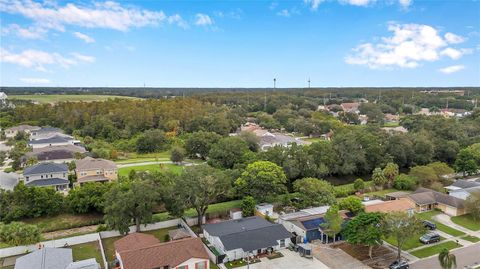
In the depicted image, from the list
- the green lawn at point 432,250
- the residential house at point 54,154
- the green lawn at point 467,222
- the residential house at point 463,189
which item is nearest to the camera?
the green lawn at point 432,250

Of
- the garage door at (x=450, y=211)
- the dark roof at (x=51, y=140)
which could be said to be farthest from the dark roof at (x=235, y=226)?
the dark roof at (x=51, y=140)

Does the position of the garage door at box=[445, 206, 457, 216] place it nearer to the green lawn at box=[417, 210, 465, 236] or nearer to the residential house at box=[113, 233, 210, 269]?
the green lawn at box=[417, 210, 465, 236]

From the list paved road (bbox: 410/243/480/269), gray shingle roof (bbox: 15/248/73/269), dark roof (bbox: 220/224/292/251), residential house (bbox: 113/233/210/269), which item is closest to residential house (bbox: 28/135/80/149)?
gray shingle roof (bbox: 15/248/73/269)

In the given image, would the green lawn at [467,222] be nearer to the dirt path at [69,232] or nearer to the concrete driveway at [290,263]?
the concrete driveway at [290,263]

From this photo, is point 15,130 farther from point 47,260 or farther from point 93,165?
point 47,260

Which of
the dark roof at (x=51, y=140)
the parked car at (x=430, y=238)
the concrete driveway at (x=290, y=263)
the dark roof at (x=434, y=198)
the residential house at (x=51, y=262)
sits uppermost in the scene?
the dark roof at (x=51, y=140)

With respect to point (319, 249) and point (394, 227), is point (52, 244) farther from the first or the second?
point (394, 227)

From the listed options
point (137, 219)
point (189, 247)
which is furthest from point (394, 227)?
point (137, 219)
